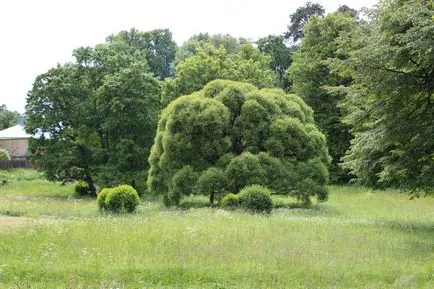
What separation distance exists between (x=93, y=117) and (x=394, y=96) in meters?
26.3

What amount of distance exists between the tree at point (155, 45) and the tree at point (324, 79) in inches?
1150

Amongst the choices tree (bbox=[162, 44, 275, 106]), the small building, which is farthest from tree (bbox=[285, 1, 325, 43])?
the small building

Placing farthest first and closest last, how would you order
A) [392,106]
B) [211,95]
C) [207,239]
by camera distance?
[211,95] → [392,106] → [207,239]

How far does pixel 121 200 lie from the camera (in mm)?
23922

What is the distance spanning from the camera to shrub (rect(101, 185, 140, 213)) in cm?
2394

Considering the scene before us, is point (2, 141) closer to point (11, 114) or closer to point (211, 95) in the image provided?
point (11, 114)

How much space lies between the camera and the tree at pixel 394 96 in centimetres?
1611

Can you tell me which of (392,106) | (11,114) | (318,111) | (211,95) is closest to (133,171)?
(211,95)

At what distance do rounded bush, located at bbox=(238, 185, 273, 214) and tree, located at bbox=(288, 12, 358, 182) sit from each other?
21.1 meters

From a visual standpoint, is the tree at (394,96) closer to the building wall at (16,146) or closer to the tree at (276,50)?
the tree at (276,50)

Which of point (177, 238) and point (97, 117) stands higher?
point (97, 117)

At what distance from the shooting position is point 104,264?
34.2 feet

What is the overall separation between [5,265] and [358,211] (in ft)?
60.2

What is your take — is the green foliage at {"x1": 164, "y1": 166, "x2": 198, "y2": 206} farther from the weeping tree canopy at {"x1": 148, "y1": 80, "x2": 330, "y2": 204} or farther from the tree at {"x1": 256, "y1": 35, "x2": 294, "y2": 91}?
the tree at {"x1": 256, "y1": 35, "x2": 294, "y2": 91}
